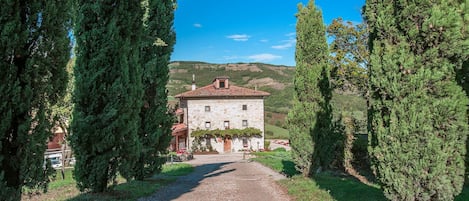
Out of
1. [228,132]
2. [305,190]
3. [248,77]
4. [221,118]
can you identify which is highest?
[248,77]

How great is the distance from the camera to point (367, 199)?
24.2 ft

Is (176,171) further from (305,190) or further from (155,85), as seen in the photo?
(305,190)

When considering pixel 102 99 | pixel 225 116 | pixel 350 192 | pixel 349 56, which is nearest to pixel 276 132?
pixel 225 116

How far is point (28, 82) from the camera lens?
15.8 ft

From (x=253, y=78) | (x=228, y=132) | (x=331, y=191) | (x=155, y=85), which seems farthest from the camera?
(x=253, y=78)

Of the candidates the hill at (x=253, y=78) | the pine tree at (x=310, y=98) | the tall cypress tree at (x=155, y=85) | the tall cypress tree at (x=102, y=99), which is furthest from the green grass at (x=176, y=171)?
the hill at (x=253, y=78)

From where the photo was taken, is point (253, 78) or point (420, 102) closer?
point (420, 102)

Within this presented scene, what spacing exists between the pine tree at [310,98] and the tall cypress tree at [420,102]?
22.2 feet

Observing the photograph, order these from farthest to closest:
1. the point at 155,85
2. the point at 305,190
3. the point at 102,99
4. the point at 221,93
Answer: the point at 221,93
the point at 155,85
the point at 305,190
the point at 102,99

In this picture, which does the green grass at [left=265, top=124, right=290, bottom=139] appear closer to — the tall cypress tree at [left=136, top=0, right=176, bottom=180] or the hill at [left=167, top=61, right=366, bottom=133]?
the hill at [left=167, top=61, right=366, bottom=133]

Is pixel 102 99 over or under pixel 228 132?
Answer: over

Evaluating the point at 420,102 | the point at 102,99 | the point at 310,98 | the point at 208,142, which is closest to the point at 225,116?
the point at 208,142

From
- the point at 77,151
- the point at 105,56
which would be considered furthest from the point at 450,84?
the point at 77,151

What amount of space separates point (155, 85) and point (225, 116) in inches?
1061
